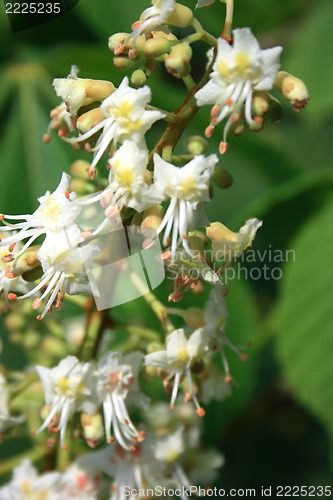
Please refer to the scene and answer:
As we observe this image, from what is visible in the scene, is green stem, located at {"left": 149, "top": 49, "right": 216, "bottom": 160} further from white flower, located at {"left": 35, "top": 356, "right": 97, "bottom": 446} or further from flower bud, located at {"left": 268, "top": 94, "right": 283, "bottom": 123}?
white flower, located at {"left": 35, "top": 356, "right": 97, "bottom": 446}

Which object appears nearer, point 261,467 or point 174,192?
point 174,192

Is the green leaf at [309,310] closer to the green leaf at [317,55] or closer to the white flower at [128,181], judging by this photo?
the green leaf at [317,55]

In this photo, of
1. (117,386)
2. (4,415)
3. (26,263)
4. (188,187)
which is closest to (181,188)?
(188,187)

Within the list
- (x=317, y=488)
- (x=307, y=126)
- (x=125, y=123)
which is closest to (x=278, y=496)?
(x=317, y=488)

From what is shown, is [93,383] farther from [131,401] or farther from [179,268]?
[179,268]

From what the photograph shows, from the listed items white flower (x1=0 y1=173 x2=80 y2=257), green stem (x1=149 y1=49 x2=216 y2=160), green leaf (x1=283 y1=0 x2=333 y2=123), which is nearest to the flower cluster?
white flower (x1=0 y1=173 x2=80 y2=257)

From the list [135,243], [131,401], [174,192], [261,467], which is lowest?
[261,467]

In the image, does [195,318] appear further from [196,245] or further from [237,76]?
[237,76]
